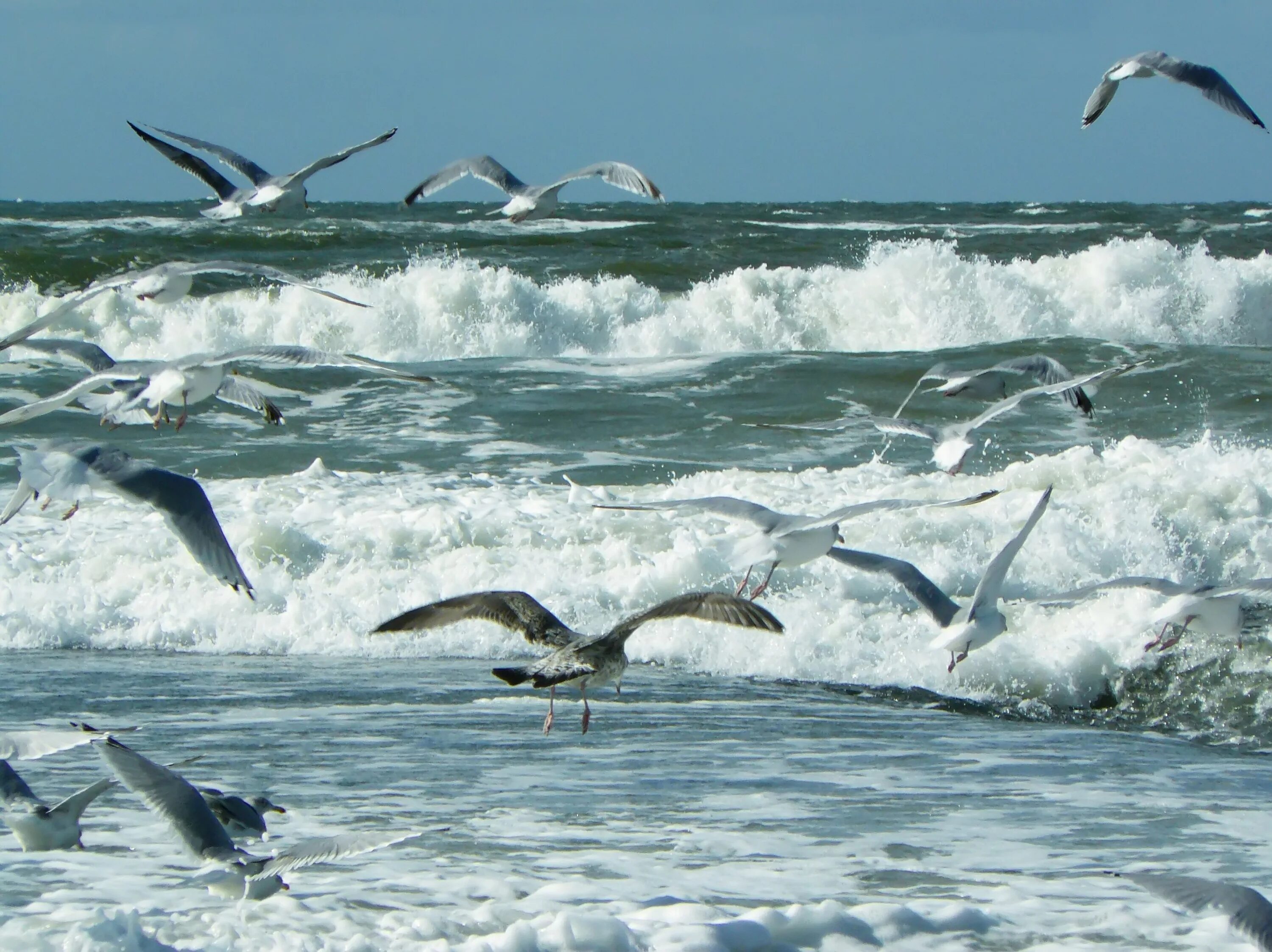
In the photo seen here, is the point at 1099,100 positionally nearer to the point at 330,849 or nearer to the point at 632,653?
the point at 632,653

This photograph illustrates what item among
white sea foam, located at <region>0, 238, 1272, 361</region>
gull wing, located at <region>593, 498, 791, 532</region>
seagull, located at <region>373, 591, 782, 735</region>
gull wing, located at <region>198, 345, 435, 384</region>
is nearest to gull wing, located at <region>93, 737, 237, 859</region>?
seagull, located at <region>373, 591, 782, 735</region>

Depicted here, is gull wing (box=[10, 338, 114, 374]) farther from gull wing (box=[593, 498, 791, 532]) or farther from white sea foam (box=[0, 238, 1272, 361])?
white sea foam (box=[0, 238, 1272, 361])

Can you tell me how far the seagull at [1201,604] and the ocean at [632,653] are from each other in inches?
21.0

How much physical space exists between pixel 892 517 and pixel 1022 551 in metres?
0.86

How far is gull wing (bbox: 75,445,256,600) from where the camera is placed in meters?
5.36

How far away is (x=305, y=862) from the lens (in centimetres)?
365

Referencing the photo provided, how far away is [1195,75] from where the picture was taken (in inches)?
303

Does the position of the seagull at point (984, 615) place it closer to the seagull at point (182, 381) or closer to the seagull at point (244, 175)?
the seagull at point (182, 381)

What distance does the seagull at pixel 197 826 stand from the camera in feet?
12.6

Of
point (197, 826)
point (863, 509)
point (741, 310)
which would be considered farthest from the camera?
point (741, 310)

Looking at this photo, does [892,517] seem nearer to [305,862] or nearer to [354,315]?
[305,862]

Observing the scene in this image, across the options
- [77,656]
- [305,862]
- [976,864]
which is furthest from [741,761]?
[77,656]

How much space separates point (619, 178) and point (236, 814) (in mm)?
4914

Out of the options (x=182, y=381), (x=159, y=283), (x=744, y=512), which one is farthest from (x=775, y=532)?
(x=159, y=283)
